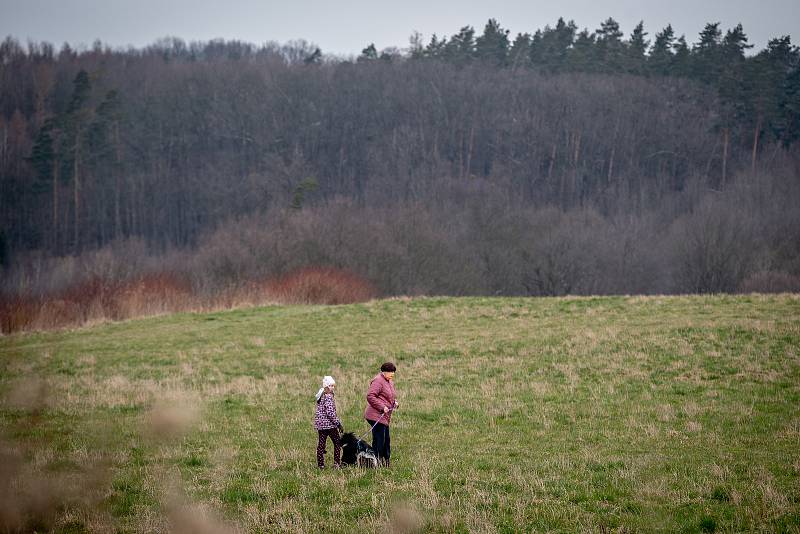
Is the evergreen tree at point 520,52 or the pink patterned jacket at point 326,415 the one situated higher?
the evergreen tree at point 520,52

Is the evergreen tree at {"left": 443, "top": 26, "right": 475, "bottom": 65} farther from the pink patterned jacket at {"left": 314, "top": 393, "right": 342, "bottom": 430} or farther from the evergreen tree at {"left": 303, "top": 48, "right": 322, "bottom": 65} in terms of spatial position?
the pink patterned jacket at {"left": 314, "top": 393, "right": 342, "bottom": 430}

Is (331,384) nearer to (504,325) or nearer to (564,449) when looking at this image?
(564,449)

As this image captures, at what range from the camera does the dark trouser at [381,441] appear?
1355 cm

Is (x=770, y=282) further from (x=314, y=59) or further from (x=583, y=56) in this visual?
(x=314, y=59)

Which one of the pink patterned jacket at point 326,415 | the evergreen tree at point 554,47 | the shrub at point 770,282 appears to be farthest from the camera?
the evergreen tree at point 554,47

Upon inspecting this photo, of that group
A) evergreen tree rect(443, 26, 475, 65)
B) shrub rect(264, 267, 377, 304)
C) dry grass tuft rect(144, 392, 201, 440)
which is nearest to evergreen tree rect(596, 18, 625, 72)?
evergreen tree rect(443, 26, 475, 65)

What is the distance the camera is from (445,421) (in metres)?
17.3

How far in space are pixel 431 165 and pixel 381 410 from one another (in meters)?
95.9

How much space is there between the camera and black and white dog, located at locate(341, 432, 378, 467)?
13359 millimetres

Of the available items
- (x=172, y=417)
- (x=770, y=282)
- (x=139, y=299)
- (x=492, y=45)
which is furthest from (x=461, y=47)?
(x=172, y=417)

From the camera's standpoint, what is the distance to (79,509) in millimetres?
11023

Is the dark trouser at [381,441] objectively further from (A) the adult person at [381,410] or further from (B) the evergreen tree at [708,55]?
(B) the evergreen tree at [708,55]

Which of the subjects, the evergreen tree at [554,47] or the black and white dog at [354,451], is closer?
the black and white dog at [354,451]

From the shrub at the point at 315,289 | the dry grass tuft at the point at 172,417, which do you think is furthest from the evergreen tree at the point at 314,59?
the dry grass tuft at the point at 172,417
